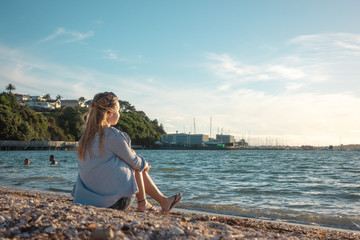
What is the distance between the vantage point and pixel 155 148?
107m

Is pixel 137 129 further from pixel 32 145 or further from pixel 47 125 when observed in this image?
pixel 32 145

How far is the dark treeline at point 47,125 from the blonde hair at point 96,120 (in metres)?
30.0

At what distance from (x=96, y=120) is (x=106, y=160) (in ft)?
1.30

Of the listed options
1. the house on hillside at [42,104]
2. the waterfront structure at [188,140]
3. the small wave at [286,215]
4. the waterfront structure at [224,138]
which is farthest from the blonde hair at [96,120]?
the waterfront structure at [224,138]

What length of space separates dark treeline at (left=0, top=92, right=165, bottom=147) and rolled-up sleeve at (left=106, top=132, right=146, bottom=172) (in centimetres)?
3007

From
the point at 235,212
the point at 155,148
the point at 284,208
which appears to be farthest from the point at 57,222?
the point at 155,148

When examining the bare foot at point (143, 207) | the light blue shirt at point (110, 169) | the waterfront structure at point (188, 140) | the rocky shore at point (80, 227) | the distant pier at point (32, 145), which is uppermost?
the waterfront structure at point (188, 140)

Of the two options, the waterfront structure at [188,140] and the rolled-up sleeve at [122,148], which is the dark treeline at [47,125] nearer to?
the waterfront structure at [188,140]

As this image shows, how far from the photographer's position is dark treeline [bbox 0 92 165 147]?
55969mm

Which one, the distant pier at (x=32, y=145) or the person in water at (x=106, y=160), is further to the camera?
the distant pier at (x=32, y=145)

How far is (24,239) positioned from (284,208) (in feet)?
17.4

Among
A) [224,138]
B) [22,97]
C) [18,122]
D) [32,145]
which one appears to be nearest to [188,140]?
[224,138]

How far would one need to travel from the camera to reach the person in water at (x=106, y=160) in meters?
3.22

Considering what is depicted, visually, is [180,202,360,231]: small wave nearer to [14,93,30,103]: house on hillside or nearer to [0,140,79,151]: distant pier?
[0,140,79,151]: distant pier
